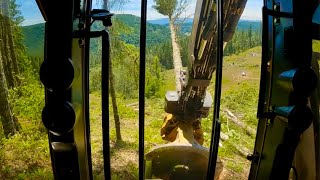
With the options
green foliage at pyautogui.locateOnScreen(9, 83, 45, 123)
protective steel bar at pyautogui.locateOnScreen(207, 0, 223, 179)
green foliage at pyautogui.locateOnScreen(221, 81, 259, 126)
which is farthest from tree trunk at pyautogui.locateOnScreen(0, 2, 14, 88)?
protective steel bar at pyautogui.locateOnScreen(207, 0, 223, 179)

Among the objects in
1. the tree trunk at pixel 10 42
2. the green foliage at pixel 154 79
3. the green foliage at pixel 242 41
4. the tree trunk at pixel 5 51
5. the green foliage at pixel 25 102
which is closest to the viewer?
the tree trunk at pixel 10 42

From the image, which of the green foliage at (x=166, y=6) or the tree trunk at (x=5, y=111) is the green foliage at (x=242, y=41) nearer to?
the green foliage at (x=166, y=6)

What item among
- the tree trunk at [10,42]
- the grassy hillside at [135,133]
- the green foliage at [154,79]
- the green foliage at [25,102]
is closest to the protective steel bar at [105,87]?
the grassy hillside at [135,133]

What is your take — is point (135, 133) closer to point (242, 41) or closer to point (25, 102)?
point (25, 102)

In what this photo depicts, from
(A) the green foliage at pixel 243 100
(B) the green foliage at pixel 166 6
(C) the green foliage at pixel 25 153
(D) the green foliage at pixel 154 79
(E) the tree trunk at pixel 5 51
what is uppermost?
(B) the green foliage at pixel 166 6

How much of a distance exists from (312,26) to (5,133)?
15.5 feet

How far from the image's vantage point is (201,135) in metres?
3.26

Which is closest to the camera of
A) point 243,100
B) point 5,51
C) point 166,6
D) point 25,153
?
point 5,51

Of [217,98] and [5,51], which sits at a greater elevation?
[217,98]

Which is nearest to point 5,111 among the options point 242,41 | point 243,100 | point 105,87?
point 242,41

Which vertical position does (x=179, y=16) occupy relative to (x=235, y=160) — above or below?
above

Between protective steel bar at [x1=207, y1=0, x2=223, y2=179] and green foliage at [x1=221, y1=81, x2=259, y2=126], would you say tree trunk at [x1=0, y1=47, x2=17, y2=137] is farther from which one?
protective steel bar at [x1=207, y1=0, x2=223, y2=179]

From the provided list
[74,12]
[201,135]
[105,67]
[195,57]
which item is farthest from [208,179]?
[201,135]

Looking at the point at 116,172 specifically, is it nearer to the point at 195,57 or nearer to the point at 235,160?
the point at 235,160
